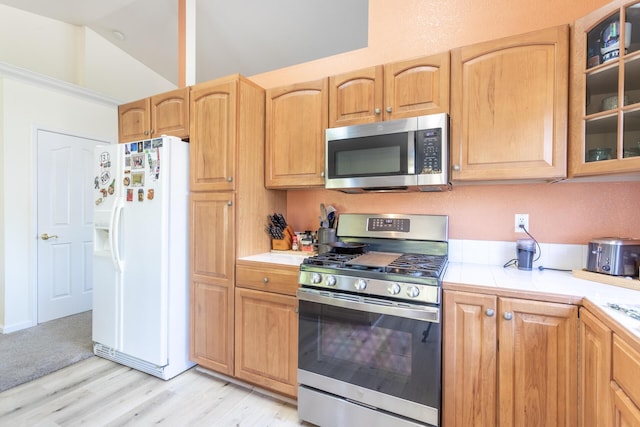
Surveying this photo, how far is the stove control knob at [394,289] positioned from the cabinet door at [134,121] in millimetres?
2307

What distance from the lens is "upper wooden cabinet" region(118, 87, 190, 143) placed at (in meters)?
2.32

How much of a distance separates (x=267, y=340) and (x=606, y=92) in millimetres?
2327

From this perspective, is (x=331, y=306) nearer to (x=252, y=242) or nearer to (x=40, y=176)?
(x=252, y=242)

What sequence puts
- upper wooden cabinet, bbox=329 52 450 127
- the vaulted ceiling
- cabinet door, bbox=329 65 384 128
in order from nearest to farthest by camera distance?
upper wooden cabinet, bbox=329 52 450 127 < cabinet door, bbox=329 65 384 128 < the vaulted ceiling

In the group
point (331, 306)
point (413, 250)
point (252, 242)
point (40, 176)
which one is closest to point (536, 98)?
point (413, 250)

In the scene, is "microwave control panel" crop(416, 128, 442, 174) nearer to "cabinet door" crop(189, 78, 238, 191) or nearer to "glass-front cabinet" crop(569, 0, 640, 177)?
"glass-front cabinet" crop(569, 0, 640, 177)

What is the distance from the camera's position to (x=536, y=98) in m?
1.57

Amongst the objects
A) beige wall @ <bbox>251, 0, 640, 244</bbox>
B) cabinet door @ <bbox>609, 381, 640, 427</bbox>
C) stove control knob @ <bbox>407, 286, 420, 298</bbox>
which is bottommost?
cabinet door @ <bbox>609, 381, 640, 427</bbox>

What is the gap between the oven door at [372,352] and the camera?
143 centimetres

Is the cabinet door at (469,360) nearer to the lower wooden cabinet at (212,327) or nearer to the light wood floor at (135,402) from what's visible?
the light wood floor at (135,402)

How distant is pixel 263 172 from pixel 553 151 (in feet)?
6.01

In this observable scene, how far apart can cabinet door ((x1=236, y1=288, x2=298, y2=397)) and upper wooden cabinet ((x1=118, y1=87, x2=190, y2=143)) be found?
55.4 inches

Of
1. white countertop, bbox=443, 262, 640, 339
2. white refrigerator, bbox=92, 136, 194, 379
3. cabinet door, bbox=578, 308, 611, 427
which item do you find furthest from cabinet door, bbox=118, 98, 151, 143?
cabinet door, bbox=578, 308, 611, 427

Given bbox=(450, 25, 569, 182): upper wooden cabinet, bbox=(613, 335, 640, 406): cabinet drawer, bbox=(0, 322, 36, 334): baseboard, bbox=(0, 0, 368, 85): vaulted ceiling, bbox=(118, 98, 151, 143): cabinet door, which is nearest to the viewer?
bbox=(613, 335, 640, 406): cabinet drawer
